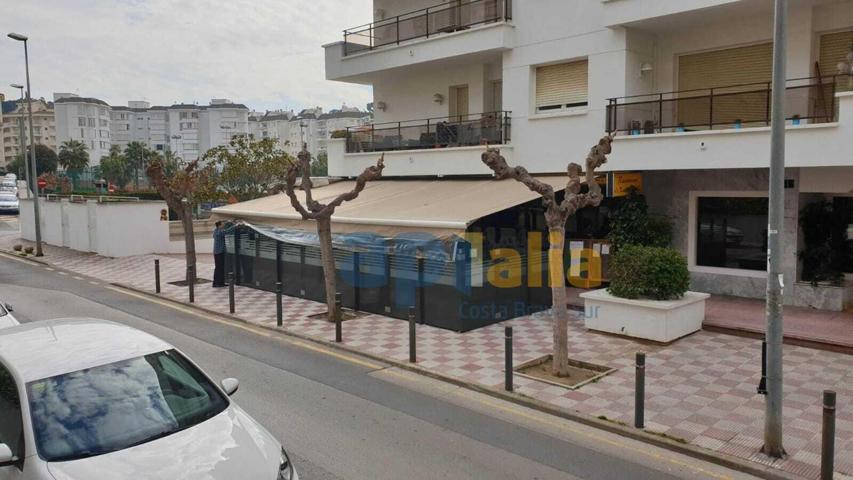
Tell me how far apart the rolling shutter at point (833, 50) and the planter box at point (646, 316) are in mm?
5809

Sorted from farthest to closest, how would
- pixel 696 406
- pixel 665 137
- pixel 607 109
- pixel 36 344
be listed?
pixel 607 109
pixel 665 137
pixel 696 406
pixel 36 344

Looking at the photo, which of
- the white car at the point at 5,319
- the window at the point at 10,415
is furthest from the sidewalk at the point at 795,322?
the white car at the point at 5,319

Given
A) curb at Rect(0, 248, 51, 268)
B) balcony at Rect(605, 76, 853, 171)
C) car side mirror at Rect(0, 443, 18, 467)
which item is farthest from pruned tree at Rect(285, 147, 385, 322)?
curb at Rect(0, 248, 51, 268)

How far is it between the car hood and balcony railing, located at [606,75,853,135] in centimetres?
1195

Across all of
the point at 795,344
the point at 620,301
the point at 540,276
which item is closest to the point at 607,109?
the point at 540,276

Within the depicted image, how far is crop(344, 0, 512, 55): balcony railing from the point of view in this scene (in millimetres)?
18109

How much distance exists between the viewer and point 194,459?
484 cm

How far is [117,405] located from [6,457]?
36.1 inches

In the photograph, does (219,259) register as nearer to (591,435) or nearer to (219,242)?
(219,242)

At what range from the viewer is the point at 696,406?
871 centimetres

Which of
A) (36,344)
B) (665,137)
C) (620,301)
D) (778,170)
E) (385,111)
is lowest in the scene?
(620,301)

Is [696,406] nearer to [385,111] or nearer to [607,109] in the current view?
[607,109]

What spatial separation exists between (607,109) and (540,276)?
14.3 ft

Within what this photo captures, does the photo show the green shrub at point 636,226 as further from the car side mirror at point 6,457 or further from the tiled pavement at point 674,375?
the car side mirror at point 6,457
